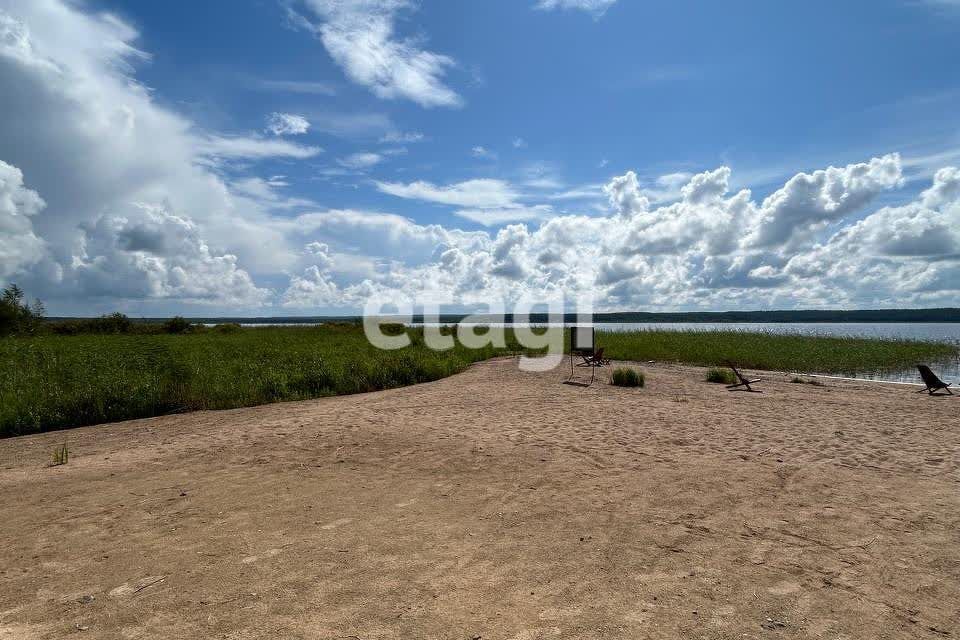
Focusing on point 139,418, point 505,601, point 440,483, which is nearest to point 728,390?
point 440,483

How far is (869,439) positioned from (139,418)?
1353 cm

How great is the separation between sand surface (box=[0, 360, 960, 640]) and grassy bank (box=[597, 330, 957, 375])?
12883 millimetres

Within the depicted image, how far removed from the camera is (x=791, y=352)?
77.3 feet

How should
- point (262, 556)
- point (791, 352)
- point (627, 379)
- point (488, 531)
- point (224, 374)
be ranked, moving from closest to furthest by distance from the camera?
point (262, 556)
point (488, 531)
point (627, 379)
point (224, 374)
point (791, 352)

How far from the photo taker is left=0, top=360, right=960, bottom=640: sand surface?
10.7 ft

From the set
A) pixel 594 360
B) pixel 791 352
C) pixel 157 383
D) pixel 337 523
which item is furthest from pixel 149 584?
pixel 791 352

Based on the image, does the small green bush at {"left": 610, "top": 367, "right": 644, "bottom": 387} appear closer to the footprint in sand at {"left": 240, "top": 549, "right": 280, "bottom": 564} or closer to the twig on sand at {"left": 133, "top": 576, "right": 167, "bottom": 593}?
the footprint in sand at {"left": 240, "top": 549, "right": 280, "bottom": 564}

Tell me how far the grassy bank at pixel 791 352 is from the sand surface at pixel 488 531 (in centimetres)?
1288

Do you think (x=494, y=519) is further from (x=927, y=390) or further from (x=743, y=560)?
(x=927, y=390)

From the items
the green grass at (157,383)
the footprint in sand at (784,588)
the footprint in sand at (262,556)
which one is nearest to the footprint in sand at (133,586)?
the footprint in sand at (262,556)

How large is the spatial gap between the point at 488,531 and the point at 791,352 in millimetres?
23809

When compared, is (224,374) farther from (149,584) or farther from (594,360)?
(149,584)

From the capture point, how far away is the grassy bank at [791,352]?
20734 millimetres

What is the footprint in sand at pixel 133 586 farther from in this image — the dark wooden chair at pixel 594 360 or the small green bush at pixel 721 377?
the small green bush at pixel 721 377
